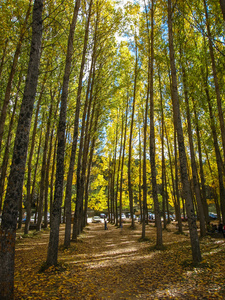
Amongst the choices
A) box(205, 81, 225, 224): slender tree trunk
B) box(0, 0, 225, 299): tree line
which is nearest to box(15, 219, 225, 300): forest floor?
box(0, 0, 225, 299): tree line

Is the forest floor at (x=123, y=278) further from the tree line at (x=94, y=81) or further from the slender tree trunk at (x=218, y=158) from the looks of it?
the slender tree trunk at (x=218, y=158)

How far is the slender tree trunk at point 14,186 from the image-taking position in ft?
10.1

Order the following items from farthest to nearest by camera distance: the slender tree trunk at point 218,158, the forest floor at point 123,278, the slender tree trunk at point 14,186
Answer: the slender tree trunk at point 218,158, the forest floor at point 123,278, the slender tree trunk at point 14,186

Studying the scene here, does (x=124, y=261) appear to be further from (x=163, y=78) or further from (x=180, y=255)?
(x=163, y=78)

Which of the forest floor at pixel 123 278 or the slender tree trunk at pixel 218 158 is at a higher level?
the slender tree trunk at pixel 218 158

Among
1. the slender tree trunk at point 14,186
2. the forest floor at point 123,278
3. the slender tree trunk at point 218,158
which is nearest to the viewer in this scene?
the slender tree trunk at point 14,186

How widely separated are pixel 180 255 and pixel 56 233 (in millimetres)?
4611

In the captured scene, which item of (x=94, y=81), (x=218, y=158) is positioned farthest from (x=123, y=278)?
(x=94, y=81)

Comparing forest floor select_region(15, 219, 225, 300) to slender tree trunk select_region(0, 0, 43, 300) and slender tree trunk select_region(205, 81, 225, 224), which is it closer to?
slender tree trunk select_region(0, 0, 43, 300)

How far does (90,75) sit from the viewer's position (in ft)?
36.1

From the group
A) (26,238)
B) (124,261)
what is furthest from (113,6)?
(26,238)

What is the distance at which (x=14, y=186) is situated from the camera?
3.29 metres

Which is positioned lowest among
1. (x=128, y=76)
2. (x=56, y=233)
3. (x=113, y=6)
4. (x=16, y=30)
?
(x=56, y=233)

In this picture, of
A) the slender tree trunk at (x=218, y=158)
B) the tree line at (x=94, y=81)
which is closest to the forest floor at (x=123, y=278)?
the tree line at (x=94, y=81)
